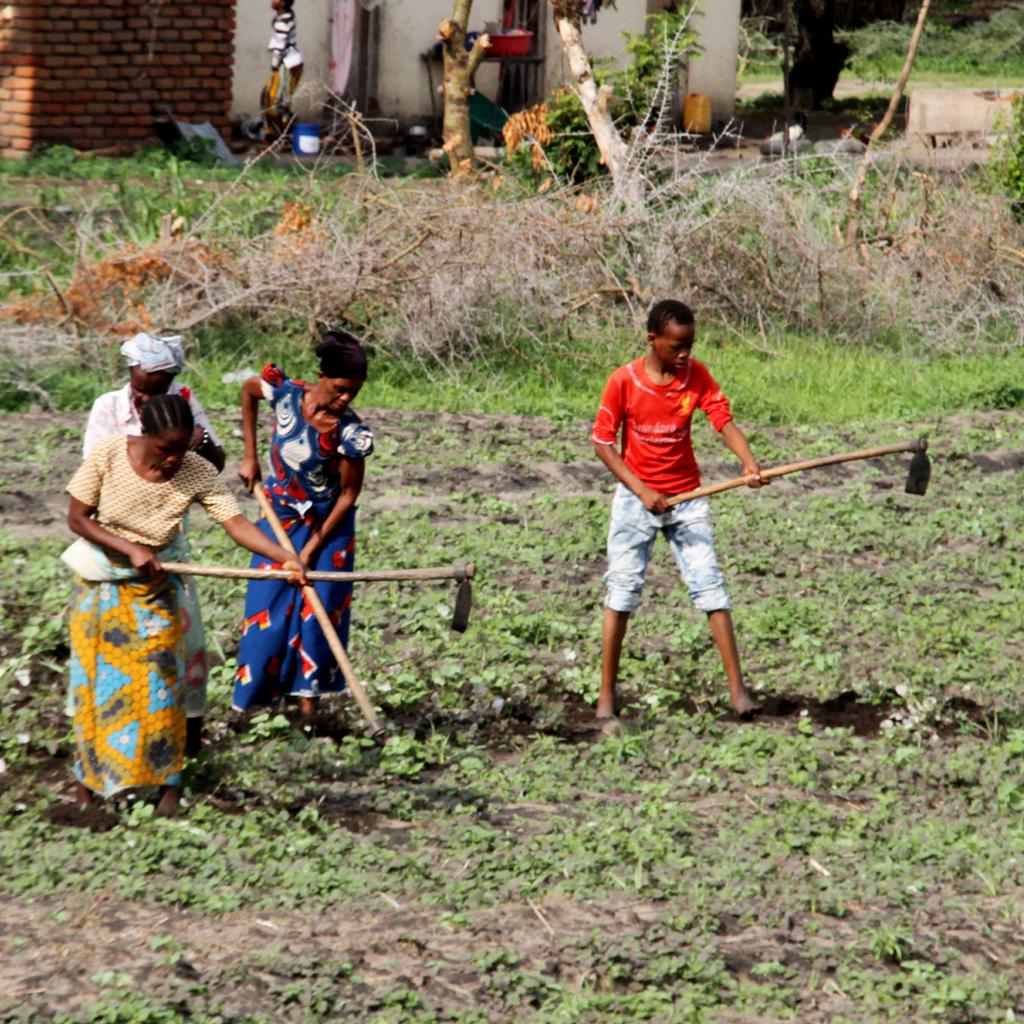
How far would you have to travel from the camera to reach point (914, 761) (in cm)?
538

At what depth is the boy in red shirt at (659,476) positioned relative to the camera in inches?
217

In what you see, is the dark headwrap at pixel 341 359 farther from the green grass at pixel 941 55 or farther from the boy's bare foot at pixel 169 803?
the green grass at pixel 941 55

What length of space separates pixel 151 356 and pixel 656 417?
65.4 inches

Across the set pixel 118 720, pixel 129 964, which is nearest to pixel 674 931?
pixel 129 964

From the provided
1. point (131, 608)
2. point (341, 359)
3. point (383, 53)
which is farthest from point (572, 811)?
point (383, 53)

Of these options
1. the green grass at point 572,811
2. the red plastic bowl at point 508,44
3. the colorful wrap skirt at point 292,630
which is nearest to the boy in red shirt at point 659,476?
the green grass at point 572,811

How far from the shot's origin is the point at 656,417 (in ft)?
18.2

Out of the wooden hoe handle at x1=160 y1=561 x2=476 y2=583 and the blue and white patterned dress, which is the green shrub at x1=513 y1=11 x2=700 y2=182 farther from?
the wooden hoe handle at x1=160 y1=561 x2=476 y2=583

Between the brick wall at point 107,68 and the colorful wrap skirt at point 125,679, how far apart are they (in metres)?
10.7

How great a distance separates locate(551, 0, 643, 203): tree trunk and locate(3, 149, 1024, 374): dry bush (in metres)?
0.19

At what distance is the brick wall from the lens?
14.3 metres

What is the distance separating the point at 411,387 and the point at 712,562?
4.76 metres

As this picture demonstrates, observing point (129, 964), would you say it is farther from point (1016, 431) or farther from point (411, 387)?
point (1016, 431)

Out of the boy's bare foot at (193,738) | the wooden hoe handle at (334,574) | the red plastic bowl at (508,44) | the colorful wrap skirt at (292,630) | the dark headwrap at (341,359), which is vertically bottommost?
the boy's bare foot at (193,738)
